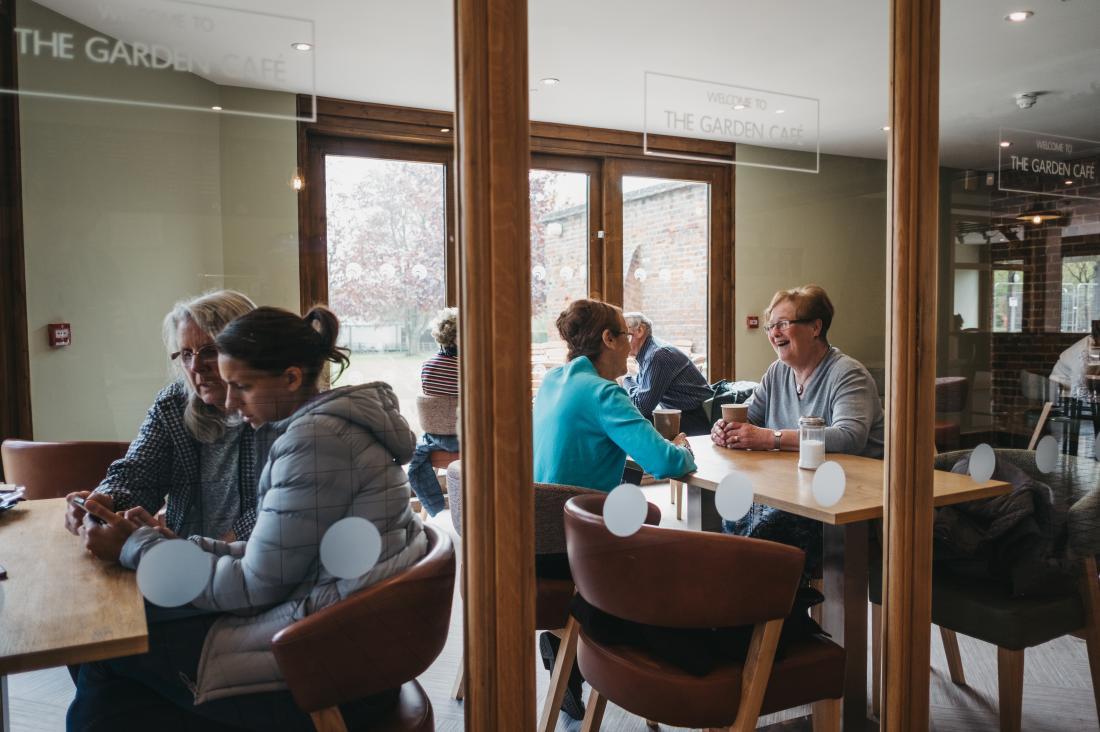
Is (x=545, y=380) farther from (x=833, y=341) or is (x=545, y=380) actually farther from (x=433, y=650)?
(x=833, y=341)

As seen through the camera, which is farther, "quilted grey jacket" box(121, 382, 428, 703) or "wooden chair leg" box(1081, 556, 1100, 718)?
"wooden chair leg" box(1081, 556, 1100, 718)

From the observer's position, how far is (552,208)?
5.88 feet

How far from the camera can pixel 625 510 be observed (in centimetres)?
172

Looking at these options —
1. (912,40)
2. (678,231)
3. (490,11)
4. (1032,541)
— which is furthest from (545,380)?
(1032,541)

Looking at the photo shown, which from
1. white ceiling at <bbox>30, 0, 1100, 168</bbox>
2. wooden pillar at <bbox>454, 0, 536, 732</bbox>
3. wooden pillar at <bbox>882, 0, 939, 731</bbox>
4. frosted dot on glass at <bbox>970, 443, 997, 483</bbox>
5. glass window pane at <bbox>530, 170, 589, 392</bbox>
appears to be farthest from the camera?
frosted dot on glass at <bbox>970, 443, 997, 483</bbox>

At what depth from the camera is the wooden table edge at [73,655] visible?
45.2 inches

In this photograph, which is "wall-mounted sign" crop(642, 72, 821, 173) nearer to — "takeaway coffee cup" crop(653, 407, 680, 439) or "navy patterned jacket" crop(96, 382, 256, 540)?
"takeaway coffee cup" crop(653, 407, 680, 439)

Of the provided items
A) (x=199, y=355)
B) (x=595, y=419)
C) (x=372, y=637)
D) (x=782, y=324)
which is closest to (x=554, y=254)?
(x=595, y=419)

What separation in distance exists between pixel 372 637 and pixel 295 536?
0.23 meters

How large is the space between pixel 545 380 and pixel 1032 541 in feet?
5.24

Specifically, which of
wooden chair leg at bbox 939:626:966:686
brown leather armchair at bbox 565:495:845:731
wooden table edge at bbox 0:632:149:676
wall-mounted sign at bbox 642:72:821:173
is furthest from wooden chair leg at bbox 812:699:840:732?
wooden table edge at bbox 0:632:149:676

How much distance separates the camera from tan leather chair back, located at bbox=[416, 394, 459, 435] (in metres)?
1.53

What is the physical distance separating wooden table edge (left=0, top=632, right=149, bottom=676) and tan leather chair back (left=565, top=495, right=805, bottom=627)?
0.89 metres

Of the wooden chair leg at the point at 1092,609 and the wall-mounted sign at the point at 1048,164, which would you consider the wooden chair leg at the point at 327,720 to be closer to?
the wooden chair leg at the point at 1092,609
